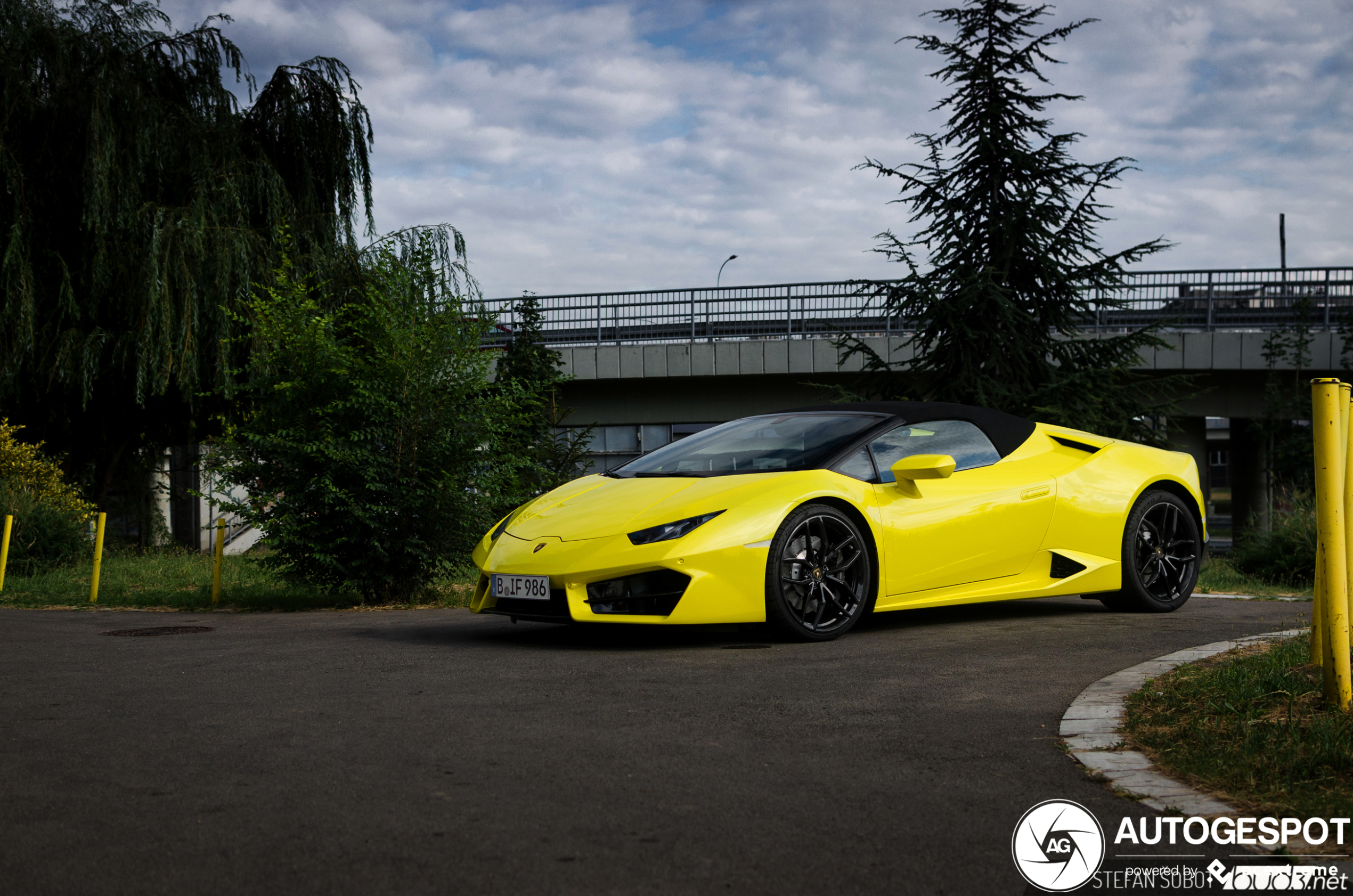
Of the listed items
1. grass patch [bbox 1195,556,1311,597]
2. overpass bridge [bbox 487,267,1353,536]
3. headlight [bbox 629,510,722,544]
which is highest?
overpass bridge [bbox 487,267,1353,536]

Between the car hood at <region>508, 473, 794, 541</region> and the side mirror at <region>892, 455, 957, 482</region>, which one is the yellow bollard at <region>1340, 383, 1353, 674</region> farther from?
the car hood at <region>508, 473, 794, 541</region>

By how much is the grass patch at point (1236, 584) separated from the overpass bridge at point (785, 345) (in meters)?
7.34

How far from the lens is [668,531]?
6.45m

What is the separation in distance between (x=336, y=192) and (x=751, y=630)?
49.1 feet

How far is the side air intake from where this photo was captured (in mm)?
7672

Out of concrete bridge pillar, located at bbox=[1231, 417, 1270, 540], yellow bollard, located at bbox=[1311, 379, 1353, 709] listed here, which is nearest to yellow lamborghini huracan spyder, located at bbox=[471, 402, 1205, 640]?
yellow bollard, located at bbox=[1311, 379, 1353, 709]

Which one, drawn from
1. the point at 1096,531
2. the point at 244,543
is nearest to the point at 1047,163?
the point at 1096,531

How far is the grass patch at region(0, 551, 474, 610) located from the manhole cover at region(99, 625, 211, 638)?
150cm

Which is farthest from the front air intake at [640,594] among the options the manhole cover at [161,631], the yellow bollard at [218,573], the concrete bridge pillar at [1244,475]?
the concrete bridge pillar at [1244,475]

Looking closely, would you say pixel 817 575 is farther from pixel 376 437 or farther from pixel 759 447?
pixel 376 437

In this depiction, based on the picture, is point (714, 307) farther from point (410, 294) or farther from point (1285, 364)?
point (410, 294)

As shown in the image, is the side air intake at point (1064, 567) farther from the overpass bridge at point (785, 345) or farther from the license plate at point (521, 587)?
the overpass bridge at point (785, 345)

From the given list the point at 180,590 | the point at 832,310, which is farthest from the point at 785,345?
the point at 180,590

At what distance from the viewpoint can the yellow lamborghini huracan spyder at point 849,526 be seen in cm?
645
